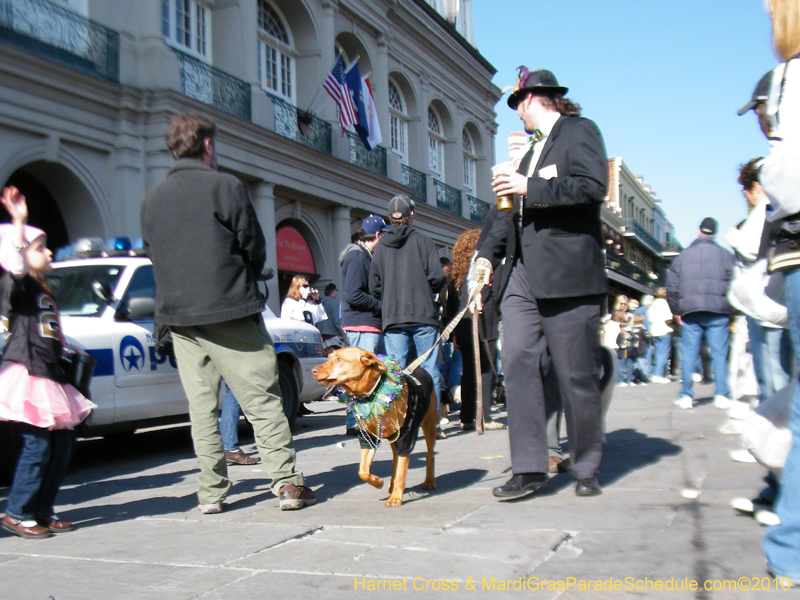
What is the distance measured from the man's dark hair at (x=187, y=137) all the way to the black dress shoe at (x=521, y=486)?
2416 mm

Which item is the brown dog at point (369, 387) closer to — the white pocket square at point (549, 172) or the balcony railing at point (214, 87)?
the white pocket square at point (549, 172)

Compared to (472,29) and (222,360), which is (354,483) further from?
(472,29)

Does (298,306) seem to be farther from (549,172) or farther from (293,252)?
(549,172)

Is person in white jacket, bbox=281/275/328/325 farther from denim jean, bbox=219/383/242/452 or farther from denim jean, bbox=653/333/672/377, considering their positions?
denim jean, bbox=653/333/672/377

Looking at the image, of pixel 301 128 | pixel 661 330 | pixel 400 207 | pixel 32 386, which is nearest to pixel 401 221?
pixel 400 207

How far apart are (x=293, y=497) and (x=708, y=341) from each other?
5.83 m

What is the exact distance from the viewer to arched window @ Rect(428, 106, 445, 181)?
96.3 ft

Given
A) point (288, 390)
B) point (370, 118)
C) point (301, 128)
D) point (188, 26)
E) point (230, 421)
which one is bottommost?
point (230, 421)

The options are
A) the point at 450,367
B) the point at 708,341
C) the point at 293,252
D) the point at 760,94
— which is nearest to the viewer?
the point at 760,94

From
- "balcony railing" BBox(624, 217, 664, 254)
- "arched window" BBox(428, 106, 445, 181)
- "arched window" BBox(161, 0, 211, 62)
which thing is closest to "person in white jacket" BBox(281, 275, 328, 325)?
"arched window" BBox(161, 0, 211, 62)

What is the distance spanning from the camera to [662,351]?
46.6 ft

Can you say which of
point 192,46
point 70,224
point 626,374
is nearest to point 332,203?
point 192,46

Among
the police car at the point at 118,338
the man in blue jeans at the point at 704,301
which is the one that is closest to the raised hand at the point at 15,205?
the police car at the point at 118,338

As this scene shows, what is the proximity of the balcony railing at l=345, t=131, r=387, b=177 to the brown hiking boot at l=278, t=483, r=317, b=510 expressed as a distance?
59.2 ft
